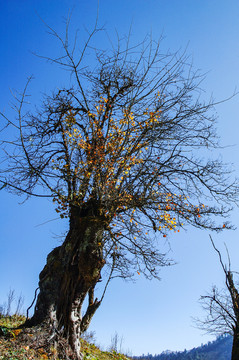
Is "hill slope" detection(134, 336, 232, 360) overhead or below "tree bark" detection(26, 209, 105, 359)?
below

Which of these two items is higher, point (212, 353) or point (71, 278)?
point (71, 278)

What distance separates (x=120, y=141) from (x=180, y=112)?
2222mm

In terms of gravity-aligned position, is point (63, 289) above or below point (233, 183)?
below

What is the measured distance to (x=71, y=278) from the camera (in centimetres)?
647

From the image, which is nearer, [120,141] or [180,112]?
[120,141]

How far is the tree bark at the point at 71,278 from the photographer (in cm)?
593

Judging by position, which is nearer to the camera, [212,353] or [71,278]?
[71,278]

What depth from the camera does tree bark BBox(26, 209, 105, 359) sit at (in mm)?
5926

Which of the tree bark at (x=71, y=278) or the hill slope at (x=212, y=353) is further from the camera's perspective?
the hill slope at (x=212, y=353)

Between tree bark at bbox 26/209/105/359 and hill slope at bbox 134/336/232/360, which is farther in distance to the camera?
hill slope at bbox 134/336/232/360

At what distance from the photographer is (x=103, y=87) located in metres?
8.38

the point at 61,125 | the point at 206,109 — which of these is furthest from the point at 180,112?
the point at 61,125

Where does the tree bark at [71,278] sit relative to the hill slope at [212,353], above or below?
above

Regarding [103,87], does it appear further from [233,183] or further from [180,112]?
[233,183]
